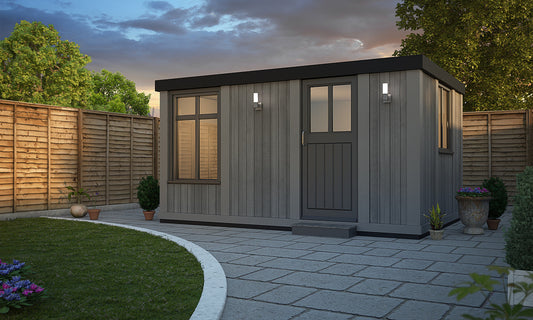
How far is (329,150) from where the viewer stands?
7.49 meters

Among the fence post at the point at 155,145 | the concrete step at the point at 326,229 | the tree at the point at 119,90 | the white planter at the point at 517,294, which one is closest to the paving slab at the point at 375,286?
the white planter at the point at 517,294

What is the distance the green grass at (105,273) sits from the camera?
10.6ft

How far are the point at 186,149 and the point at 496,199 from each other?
5461 millimetres

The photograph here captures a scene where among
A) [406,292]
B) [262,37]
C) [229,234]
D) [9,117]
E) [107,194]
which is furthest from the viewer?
[262,37]

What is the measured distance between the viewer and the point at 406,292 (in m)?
3.85

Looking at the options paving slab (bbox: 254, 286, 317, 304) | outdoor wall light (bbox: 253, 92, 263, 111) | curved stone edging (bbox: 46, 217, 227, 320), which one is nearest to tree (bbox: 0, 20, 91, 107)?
outdoor wall light (bbox: 253, 92, 263, 111)

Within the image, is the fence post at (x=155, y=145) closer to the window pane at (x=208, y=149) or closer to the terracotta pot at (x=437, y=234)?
the window pane at (x=208, y=149)

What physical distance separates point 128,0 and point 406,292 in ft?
40.6

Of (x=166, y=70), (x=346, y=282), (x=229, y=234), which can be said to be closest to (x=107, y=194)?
(x=229, y=234)

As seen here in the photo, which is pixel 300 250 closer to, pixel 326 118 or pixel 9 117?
pixel 326 118

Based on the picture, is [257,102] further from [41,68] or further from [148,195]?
[41,68]

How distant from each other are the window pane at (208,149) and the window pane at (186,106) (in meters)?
0.34

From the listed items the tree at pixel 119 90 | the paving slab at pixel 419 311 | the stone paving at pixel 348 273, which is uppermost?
the tree at pixel 119 90

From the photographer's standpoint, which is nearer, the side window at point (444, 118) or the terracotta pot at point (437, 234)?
the terracotta pot at point (437, 234)
